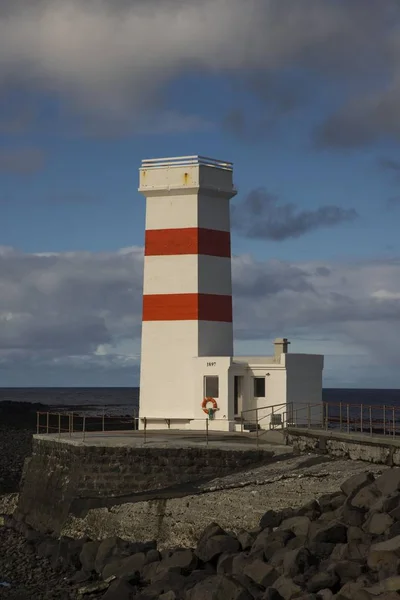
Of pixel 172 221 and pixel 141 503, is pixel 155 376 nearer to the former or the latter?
pixel 172 221

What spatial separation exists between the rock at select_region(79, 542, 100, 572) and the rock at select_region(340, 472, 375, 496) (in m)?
3.88

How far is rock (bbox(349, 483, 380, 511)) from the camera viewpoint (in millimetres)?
12492

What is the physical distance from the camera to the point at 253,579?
37.6 feet

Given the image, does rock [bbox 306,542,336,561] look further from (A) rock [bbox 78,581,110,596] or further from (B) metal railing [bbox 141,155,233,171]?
(B) metal railing [bbox 141,155,233,171]

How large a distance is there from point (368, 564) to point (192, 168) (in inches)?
489

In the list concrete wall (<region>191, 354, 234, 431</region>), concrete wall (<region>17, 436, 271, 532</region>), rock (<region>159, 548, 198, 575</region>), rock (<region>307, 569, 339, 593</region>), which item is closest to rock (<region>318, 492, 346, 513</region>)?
rock (<region>159, 548, 198, 575</region>)

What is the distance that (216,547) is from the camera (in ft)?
42.2

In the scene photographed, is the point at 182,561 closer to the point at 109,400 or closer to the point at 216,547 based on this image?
the point at 216,547

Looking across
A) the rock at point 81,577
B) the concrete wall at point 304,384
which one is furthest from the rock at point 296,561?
the concrete wall at point 304,384

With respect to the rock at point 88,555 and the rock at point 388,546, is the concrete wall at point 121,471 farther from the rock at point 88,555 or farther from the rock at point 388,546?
the rock at point 388,546

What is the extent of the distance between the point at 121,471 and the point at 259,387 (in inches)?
210

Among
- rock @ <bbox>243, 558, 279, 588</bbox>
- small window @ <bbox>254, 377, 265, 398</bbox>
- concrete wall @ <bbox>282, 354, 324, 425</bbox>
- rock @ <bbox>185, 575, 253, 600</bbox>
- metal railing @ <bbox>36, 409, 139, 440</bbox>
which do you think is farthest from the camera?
small window @ <bbox>254, 377, 265, 398</bbox>

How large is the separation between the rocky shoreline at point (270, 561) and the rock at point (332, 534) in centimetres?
1

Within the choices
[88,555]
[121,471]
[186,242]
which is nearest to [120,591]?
[88,555]
